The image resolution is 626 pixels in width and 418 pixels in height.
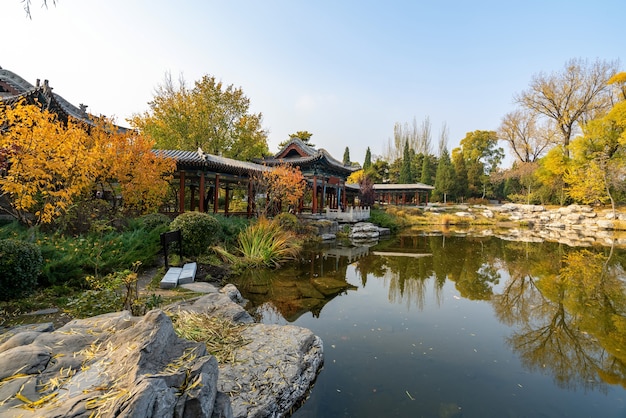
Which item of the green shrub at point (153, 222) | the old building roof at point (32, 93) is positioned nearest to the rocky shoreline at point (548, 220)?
the green shrub at point (153, 222)

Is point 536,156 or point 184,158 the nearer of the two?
point 184,158

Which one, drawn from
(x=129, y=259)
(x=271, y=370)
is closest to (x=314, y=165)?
(x=129, y=259)

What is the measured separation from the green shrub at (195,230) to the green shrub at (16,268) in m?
3.30

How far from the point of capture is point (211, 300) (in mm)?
4457

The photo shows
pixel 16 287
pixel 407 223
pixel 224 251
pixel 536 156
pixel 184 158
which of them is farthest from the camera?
pixel 536 156

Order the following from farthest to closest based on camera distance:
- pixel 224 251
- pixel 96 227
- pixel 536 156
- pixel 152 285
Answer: pixel 536 156 < pixel 224 251 < pixel 96 227 < pixel 152 285

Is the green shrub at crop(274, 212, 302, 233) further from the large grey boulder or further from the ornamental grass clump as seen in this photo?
the large grey boulder

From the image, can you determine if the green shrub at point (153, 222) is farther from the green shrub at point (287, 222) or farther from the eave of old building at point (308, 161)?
the eave of old building at point (308, 161)

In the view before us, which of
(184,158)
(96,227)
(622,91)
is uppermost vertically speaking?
(622,91)

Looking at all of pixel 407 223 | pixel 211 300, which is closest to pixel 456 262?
pixel 211 300

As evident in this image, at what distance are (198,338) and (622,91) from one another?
34.6 m

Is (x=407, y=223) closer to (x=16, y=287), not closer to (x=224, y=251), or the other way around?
(x=224, y=251)

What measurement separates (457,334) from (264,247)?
204 inches

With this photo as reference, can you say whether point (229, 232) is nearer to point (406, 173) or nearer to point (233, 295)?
point (233, 295)
